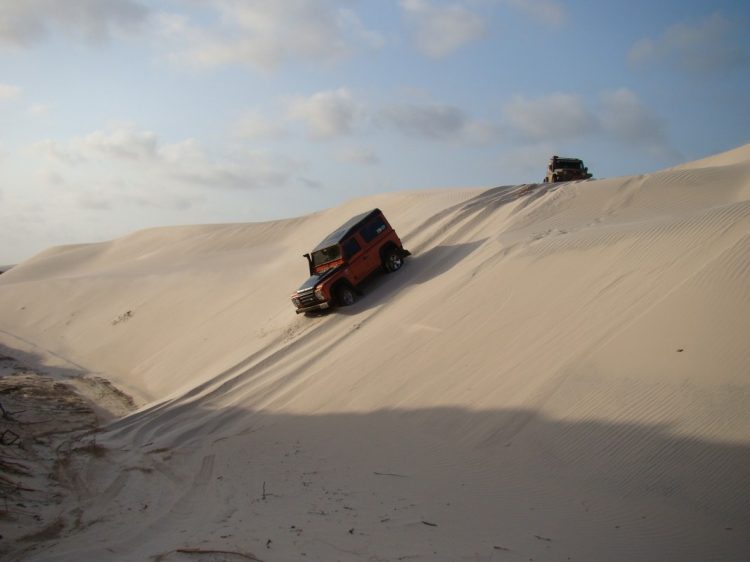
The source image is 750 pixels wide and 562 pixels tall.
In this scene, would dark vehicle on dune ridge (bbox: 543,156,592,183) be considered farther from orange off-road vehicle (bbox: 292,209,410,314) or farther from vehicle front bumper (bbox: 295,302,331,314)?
vehicle front bumper (bbox: 295,302,331,314)

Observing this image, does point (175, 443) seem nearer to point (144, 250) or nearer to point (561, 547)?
point (561, 547)

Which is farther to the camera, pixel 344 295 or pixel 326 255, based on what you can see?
pixel 326 255

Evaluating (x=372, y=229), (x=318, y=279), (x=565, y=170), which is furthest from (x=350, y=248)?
(x=565, y=170)

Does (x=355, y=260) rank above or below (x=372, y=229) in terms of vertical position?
below

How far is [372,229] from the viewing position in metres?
16.0

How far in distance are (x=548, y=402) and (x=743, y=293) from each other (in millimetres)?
3580

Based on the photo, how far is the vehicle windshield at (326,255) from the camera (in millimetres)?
15430

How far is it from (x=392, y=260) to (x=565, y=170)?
15923 mm

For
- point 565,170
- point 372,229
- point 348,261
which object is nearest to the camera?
point 348,261

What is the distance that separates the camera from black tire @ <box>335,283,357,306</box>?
14961 millimetres

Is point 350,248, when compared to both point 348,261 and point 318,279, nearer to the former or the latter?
point 348,261

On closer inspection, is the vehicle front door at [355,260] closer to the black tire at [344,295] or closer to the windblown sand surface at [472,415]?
the black tire at [344,295]

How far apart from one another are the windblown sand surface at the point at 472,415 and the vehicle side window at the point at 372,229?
137 centimetres

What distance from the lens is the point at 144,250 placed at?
133ft
